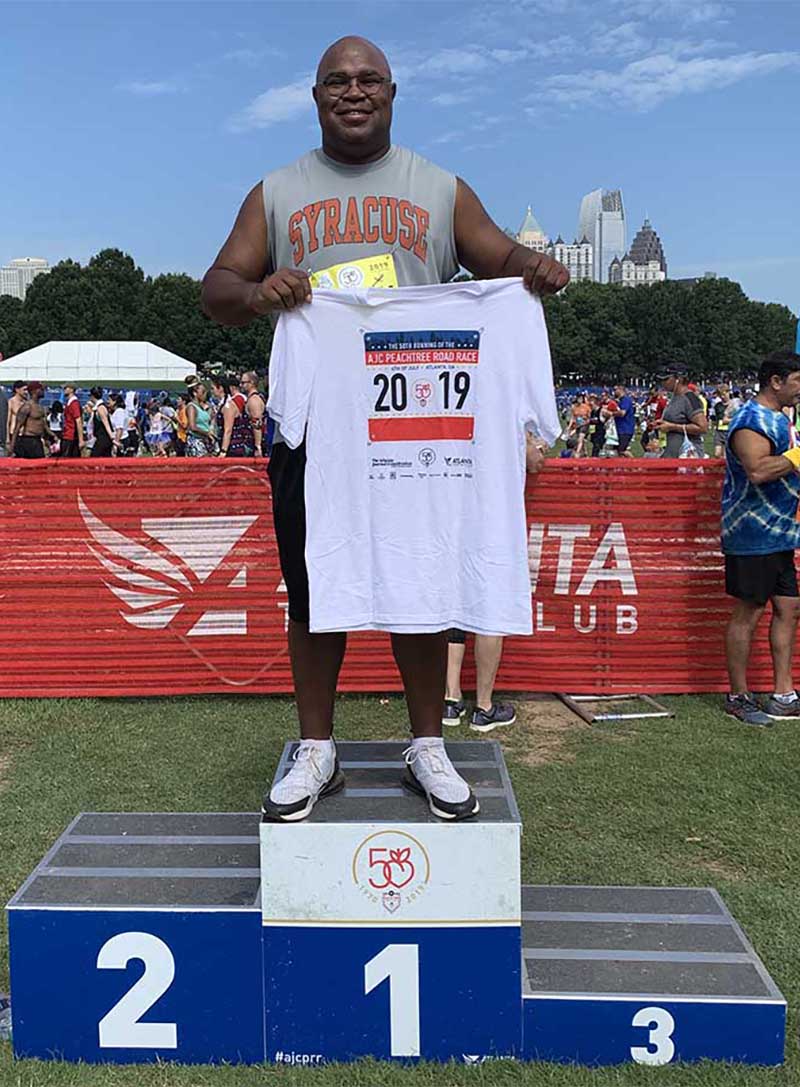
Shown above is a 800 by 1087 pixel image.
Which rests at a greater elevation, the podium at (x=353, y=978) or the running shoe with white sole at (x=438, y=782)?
the running shoe with white sole at (x=438, y=782)

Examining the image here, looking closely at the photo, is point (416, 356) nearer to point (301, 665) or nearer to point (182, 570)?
point (301, 665)

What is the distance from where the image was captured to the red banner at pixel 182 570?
6516 millimetres

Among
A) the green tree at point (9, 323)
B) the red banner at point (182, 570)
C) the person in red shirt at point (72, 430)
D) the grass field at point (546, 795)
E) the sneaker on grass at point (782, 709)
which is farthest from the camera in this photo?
the green tree at point (9, 323)

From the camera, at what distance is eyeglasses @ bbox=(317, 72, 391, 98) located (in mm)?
2975

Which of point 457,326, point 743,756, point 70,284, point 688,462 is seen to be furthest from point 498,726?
point 70,284

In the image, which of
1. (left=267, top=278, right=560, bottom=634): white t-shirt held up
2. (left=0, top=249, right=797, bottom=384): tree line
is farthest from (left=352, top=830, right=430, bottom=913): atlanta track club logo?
(left=0, top=249, right=797, bottom=384): tree line

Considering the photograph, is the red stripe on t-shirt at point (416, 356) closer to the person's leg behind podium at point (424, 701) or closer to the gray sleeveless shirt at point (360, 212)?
the gray sleeveless shirt at point (360, 212)

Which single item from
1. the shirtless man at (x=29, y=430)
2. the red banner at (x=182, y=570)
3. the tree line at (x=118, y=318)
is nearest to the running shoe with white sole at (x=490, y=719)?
the red banner at (x=182, y=570)

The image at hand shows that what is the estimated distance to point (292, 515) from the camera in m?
3.13

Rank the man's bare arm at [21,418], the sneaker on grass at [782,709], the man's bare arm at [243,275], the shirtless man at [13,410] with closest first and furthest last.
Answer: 1. the man's bare arm at [243,275]
2. the sneaker on grass at [782,709]
3. the man's bare arm at [21,418]
4. the shirtless man at [13,410]

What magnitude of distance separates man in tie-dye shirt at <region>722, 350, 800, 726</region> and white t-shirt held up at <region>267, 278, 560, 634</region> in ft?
11.1

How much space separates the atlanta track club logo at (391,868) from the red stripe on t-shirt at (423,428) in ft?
3.52

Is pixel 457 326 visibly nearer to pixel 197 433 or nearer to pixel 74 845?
pixel 74 845

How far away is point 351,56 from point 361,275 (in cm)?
60
